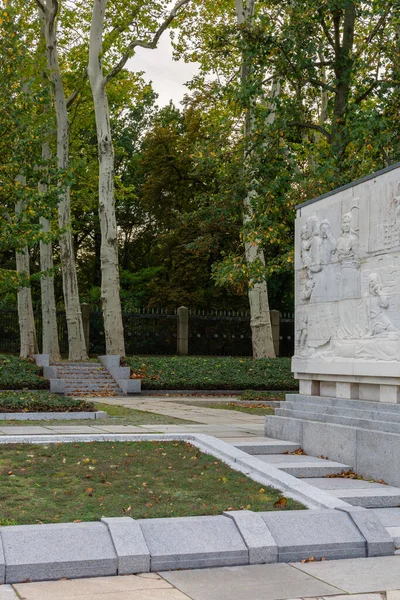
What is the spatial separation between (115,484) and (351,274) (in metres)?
4.39

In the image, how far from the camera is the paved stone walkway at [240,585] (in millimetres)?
5465

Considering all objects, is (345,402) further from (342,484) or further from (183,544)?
(183,544)

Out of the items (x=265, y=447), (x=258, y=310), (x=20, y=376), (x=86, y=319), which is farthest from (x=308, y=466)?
(x=86, y=319)

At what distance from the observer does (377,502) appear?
8.29 metres

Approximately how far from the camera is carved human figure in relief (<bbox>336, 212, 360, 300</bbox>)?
416 inches

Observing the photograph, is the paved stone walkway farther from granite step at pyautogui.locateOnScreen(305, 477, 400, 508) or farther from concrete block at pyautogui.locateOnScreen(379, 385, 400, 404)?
concrete block at pyautogui.locateOnScreen(379, 385, 400, 404)

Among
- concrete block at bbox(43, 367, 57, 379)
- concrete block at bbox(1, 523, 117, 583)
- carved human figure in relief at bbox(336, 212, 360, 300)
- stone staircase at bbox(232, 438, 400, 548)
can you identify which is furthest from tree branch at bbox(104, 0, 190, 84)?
concrete block at bbox(1, 523, 117, 583)

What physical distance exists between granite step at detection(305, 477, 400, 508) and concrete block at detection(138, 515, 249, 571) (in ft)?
6.51

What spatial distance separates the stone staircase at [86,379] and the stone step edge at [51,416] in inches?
274

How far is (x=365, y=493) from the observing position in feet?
27.5

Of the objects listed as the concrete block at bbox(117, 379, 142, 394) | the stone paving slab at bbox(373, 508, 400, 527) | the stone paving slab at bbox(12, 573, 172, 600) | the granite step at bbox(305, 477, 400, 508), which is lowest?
the concrete block at bbox(117, 379, 142, 394)

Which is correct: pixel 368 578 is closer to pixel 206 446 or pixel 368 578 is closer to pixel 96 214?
pixel 206 446

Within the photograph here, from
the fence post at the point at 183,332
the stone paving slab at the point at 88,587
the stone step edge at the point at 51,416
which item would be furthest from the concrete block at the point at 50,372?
the stone paving slab at the point at 88,587

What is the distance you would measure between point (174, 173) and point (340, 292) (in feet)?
103
